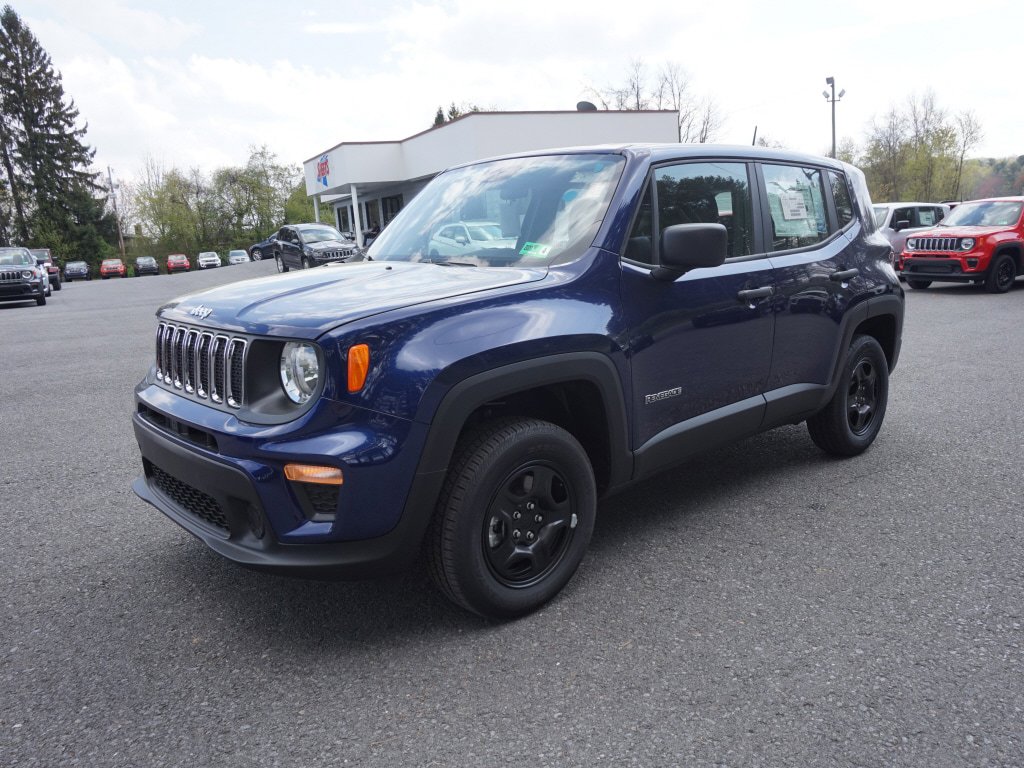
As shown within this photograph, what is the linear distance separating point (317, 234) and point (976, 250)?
19006 millimetres

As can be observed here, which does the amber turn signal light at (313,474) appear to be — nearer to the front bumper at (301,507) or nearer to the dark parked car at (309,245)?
the front bumper at (301,507)

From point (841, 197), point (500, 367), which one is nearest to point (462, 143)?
point (841, 197)

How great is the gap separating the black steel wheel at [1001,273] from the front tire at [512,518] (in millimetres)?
13913

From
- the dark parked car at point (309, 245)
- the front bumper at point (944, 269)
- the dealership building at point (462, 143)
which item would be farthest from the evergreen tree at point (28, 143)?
the front bumper at point (944, 269)

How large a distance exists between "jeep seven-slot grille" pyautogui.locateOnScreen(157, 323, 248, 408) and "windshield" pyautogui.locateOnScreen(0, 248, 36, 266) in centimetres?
2136

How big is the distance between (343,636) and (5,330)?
576 inches

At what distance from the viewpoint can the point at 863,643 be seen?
276 centimetres

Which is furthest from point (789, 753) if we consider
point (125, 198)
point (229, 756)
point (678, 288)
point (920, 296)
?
point (125, 198)

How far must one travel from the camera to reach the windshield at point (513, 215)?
3.33 metres

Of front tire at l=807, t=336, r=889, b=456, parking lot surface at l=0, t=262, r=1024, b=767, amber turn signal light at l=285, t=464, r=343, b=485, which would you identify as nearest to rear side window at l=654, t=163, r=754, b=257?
front tire at l=807, t=336, r=889, b=456

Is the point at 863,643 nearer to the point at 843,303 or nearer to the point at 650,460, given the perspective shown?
the point at 650,460

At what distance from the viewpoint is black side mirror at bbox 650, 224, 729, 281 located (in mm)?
3113

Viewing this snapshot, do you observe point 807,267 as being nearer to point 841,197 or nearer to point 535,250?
point 841,197

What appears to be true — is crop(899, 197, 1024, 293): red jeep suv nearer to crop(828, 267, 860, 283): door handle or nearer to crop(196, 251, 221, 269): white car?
crop(828, 267, 860, 283): door handle
